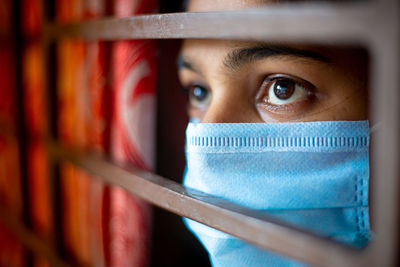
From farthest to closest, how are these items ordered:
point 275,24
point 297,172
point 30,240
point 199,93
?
point 30,240
point 199,93
point 297,172
point 275,24

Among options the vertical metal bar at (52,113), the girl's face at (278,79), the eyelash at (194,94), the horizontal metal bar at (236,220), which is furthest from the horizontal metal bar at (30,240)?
the girl's face at (278,79)

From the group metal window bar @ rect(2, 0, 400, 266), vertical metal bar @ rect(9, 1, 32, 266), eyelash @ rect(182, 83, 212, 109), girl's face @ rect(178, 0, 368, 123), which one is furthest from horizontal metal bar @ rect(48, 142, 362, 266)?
vertical metal bar @ rect(9, 1, 32, 266)

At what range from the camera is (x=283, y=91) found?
2.06ft

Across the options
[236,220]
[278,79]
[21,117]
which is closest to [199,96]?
[278,79]

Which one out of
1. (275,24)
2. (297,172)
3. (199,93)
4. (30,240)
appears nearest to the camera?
(275,24)

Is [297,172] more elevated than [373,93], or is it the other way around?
[373,93]

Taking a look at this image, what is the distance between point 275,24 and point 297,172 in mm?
262

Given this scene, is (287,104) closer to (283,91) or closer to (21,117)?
(283,91)

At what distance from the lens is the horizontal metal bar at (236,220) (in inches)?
13.3

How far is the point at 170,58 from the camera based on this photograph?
973 mm

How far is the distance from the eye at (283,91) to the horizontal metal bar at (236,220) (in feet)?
0.77

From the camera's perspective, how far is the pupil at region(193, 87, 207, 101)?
868 mm

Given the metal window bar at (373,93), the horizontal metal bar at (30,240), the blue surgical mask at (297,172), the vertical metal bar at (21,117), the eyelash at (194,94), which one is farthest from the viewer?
the vertical metal bar at (21,117)

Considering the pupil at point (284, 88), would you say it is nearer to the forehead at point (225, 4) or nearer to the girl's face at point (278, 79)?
the girl's face at point (278, 79)
